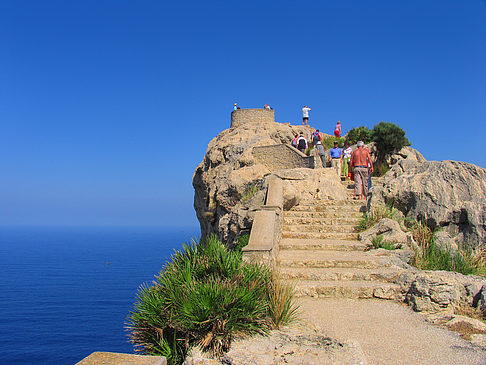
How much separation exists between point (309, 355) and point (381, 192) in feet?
26.2

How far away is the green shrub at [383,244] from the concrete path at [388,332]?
8.39 feet

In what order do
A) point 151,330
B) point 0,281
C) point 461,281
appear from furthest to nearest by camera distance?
point 0,281 → point 461,281 → point 151,330

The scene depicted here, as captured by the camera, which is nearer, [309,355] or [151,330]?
[309,355]

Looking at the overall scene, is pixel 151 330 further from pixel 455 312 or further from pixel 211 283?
pixel 455 312

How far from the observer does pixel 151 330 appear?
447 cm

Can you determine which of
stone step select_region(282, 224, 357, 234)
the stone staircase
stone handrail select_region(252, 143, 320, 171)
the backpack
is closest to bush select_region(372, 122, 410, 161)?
the backpack

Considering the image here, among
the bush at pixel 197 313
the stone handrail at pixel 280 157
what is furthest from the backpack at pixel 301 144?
the bush at pixel 197 313

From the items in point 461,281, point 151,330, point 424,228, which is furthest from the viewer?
point 424,228

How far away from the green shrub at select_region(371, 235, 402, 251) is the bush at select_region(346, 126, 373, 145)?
2326 cm

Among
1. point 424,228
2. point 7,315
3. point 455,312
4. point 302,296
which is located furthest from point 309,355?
point 7,315

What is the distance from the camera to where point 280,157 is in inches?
859

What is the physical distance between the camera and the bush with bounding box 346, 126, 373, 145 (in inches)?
1233

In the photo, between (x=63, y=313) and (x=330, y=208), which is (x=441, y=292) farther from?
(x=63, y=313)

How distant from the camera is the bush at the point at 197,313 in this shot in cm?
419
